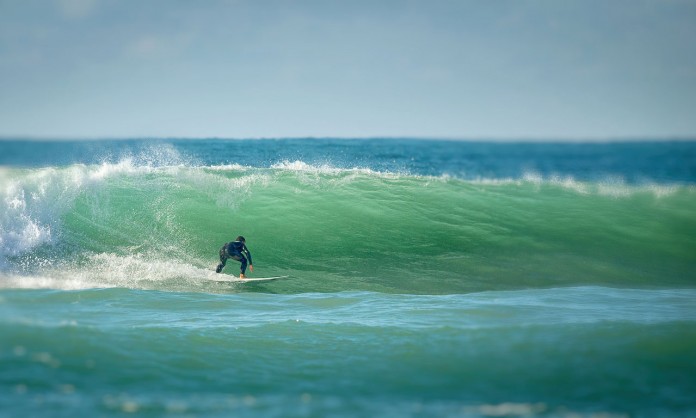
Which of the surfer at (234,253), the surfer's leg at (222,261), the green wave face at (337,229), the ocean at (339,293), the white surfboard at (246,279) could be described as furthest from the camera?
the green wave face at (337,229)

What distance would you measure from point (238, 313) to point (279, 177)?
10.4 metres

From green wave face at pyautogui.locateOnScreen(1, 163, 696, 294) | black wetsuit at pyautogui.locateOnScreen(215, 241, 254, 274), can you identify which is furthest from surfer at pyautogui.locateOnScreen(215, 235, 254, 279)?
green wave face at pyautogui.locateOnScreen(1, 163, 696, 294)

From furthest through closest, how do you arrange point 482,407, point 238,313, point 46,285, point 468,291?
point 468,291 < point 46,285 < point 238,313 < point 482,407

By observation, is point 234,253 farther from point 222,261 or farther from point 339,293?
point 339,293

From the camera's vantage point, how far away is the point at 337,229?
16.9 m

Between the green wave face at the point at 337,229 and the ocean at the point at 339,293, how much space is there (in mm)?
72

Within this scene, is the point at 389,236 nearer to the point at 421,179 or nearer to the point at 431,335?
the point at 421,179

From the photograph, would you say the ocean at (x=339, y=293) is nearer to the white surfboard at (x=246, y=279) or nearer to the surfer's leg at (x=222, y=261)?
the white surfboard at (x=246, y=279)

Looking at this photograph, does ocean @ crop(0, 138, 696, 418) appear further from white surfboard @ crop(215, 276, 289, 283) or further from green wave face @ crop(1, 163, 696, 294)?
white surfboard @ crop(215, 276, 289, 283)

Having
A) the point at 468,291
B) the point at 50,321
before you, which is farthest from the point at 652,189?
the point at 50,321

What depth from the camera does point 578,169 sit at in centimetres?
3916

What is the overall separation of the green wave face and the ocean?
0.24ft

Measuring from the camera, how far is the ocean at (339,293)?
6336 mm

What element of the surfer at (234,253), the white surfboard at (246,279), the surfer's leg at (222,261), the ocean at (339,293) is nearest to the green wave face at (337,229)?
the ocean at (339,293)
